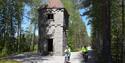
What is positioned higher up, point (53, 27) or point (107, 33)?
point (53, 27)

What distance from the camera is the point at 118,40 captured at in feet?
77.5

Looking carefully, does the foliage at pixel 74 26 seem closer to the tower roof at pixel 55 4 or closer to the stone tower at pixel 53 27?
the tower roof at pixel 55 4

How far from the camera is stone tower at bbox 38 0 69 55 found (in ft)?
151

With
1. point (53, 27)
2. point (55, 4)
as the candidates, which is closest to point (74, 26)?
point (55, 4)

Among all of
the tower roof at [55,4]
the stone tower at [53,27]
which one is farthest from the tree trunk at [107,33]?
the tower roof at [55,4]

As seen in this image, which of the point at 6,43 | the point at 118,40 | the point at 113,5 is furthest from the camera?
the point at 6,43

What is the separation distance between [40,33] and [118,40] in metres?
24.8

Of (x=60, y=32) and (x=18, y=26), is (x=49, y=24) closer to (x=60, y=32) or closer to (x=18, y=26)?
(x=60, y=32)

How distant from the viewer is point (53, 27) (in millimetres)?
46188

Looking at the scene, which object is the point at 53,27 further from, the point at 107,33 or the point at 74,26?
the point at 74,26

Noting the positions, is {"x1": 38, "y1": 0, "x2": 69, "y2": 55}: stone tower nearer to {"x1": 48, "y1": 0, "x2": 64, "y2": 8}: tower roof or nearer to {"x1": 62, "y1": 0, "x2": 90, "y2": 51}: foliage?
{"x1": 48, "y1": 0, "x2": 64, "y2": 8}: tower roof

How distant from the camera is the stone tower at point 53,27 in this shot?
45938 mm

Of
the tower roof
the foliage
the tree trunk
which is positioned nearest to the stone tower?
the tower roof

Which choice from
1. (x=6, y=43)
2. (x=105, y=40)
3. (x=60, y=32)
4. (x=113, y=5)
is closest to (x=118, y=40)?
(x=105, y=40)
